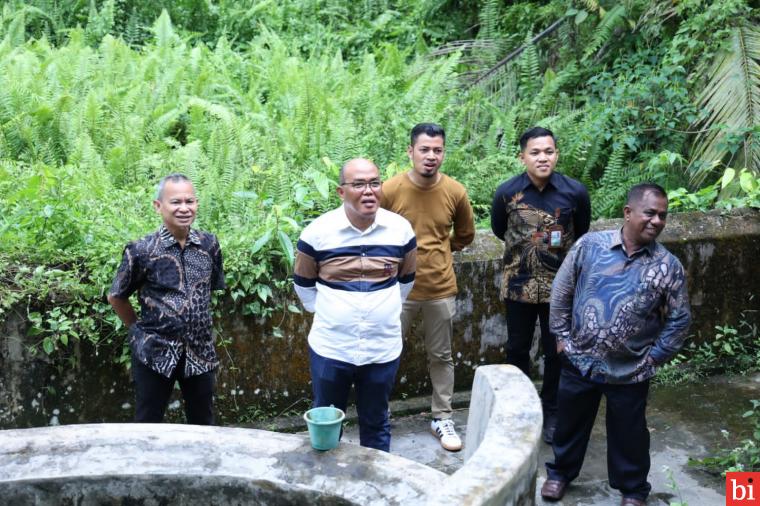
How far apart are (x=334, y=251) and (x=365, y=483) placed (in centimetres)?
134

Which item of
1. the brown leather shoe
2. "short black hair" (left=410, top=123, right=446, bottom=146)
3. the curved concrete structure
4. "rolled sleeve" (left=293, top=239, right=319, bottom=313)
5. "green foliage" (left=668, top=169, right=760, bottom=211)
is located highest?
"short black hair" (left=410, top=123, right=446, bottom=146)

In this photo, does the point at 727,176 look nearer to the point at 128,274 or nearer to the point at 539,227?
the point at 539,227

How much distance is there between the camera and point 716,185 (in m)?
7.41

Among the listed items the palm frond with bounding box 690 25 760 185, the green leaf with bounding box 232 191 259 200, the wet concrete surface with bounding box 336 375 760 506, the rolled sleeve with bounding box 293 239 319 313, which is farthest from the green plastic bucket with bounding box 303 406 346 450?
the palm frond with bounding box 690 25 760 185

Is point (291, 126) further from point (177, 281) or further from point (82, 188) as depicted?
point (177, 281)

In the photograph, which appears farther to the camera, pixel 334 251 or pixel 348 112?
pixel 348 112

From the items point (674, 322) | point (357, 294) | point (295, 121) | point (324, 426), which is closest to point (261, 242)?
point (357, 294)

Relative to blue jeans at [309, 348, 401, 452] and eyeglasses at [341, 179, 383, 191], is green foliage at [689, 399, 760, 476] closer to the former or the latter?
blue jeans at [309, 348, 401, 452]

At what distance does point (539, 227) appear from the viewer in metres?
5.55

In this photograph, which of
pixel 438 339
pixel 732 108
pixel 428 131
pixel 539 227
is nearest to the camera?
pixel 428 131

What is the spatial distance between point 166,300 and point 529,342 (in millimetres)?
2219

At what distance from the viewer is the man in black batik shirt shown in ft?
15.8

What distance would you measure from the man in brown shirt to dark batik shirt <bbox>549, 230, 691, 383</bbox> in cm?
102

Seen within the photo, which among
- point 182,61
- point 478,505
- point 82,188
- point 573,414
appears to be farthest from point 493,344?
point 182,61
